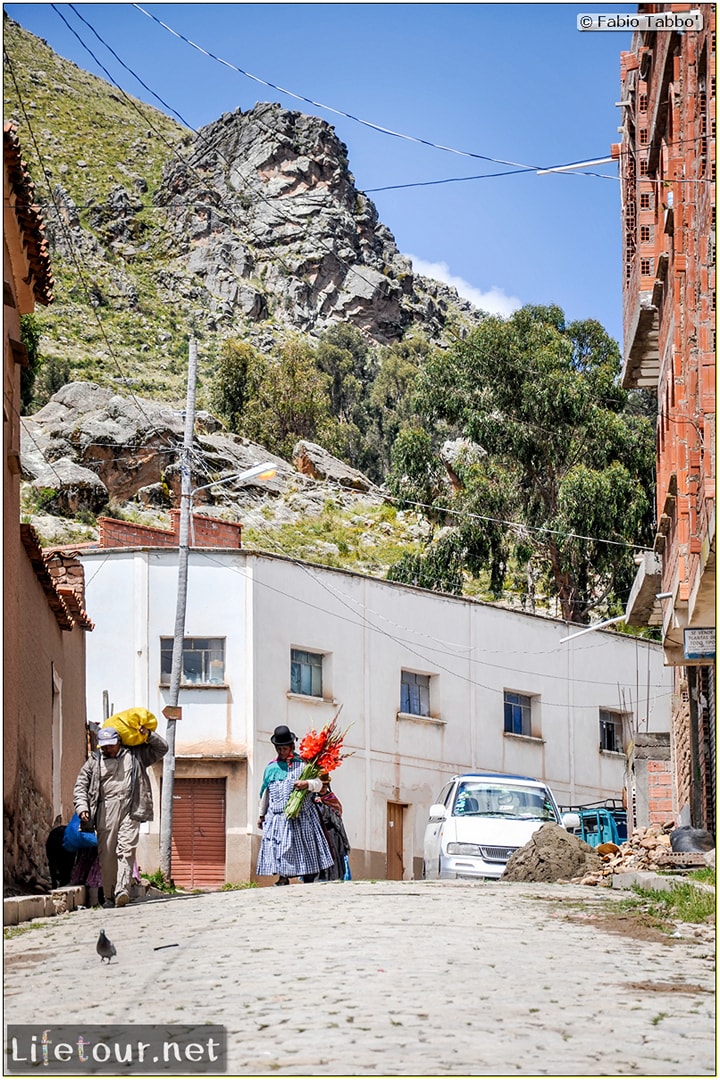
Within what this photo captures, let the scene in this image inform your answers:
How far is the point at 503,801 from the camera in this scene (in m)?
22.0

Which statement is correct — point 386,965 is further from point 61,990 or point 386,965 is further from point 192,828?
point 192,828

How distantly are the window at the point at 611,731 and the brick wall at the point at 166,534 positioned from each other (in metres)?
11.1

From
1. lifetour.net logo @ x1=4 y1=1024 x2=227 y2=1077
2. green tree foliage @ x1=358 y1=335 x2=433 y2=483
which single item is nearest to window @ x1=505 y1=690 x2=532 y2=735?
lifetour.net logo @ x1=4 y1=1024 x2=227 y2=1077

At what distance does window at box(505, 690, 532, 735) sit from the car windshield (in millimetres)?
20508

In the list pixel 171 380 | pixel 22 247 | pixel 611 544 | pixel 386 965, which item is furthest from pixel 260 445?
pixel 386 965

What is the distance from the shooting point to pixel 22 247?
15.9 meters

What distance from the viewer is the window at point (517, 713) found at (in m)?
43.0

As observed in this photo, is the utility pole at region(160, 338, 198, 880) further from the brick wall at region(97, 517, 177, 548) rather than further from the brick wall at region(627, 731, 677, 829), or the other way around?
the brick wall at region(627, 731, 677, 829)

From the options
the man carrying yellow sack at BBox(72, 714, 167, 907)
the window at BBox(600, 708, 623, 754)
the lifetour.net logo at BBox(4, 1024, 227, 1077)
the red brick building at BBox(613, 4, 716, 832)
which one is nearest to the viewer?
the lifetour.net logo at BBox(4, 1024, 227, 1077)

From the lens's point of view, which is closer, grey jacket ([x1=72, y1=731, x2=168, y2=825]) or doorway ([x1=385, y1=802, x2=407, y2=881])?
grey jacket ([x1=72, y1=731, x2=168, y2=825])

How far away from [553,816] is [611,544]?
24.3 metres

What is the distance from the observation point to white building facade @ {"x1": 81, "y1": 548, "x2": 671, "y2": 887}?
37.0 meters

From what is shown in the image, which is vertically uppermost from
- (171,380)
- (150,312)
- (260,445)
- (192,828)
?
(150,312)

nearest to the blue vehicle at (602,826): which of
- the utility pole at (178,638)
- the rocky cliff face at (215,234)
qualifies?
the utility pole at (178,638)
